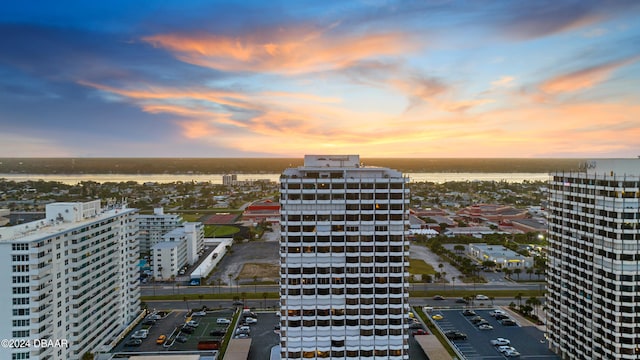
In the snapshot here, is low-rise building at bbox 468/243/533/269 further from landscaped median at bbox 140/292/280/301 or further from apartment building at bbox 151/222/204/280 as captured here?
apartment building at bbox 151/222/204/280

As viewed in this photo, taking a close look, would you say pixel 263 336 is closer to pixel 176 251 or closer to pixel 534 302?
pixel 176 251

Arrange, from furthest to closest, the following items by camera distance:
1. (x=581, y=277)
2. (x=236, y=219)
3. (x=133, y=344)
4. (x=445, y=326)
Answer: (x=236, y=219)
(x=445, y=326)
(x=133, y=344)
(x=581, y=277)

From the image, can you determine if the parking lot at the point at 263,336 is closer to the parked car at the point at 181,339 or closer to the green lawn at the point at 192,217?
the parked car at the point at 181,339

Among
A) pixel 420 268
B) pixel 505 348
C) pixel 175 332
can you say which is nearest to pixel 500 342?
pixel 505 348

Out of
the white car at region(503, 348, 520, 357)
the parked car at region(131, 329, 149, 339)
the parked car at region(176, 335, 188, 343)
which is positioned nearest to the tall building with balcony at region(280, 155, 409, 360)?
the white car at region(503, 348, 520, 357)

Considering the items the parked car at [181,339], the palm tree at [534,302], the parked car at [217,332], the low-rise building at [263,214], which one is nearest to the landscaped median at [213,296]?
the parked car at [217,332]

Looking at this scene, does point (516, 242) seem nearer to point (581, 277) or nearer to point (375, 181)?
point (581, 277)

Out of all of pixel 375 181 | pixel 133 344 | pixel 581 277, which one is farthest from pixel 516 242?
pixel 133 344
